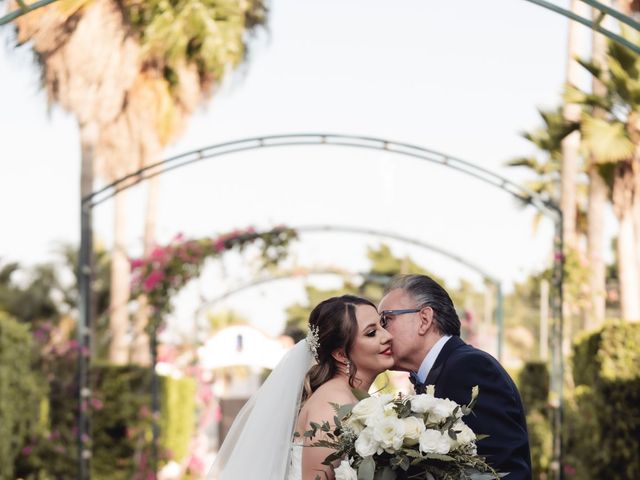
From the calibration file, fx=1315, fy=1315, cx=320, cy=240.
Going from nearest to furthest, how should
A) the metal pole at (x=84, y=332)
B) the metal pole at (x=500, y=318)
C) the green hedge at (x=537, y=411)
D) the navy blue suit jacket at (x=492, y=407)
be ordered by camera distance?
the navy blue suit jacket at (x=492, y=407), the metal pole at (x=84, y=332), the metal pole at (x=500, y=318), the green hedge at (x=537, y=411)

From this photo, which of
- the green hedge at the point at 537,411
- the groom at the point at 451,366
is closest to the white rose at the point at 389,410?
the groom at the point at 451,366

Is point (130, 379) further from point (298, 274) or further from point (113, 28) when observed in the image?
point (113, 28)

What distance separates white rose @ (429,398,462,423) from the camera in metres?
4.97

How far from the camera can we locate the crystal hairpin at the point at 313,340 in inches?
239

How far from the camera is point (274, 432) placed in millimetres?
6070

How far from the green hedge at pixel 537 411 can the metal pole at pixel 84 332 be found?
7299 millimetres

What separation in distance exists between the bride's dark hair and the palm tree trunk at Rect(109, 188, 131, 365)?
692 inches

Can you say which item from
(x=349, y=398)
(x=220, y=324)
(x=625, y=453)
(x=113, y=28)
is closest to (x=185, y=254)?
(x=113, y=28)

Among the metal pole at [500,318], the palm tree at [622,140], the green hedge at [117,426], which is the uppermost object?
the palm tree at [622,140]

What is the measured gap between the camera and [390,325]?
5.81 m

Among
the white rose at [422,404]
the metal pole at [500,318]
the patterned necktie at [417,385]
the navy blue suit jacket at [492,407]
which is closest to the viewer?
the white rose at [422,404]

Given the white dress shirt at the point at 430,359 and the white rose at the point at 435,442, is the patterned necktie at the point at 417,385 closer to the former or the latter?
the white dress shirt at the point at 430,359

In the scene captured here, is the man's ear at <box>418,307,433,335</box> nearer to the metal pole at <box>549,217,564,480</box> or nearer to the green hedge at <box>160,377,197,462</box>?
the metal pole at <box>549,217,564,480</box>

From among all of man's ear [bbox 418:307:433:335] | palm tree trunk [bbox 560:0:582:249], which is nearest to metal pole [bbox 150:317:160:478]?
palm tree trunk [bbox 560:0:582:249]
